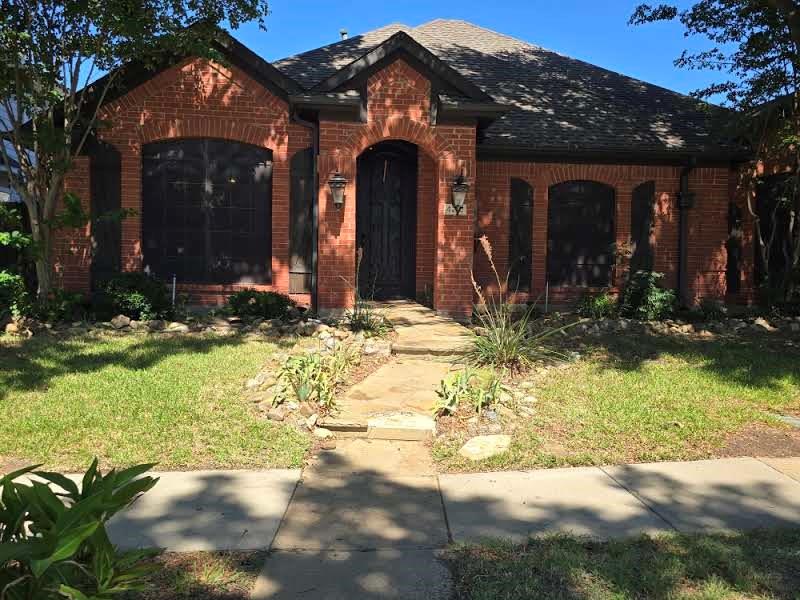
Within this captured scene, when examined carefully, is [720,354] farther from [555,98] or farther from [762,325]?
[555,98]

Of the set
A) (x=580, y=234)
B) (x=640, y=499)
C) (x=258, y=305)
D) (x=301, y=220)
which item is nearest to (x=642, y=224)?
(x=580, y=234)

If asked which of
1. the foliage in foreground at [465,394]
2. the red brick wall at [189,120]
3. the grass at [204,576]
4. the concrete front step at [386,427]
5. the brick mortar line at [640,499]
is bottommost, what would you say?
the grass at [204,576]

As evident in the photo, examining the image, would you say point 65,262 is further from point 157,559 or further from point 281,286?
point 157,559

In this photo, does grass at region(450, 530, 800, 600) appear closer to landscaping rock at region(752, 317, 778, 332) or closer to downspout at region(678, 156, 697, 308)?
landscaping rock at region(752, 317, 778, 332)

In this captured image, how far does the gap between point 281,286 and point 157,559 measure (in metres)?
8.36

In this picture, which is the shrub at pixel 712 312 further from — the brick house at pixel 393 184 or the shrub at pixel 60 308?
the shrub at pixel 60 308

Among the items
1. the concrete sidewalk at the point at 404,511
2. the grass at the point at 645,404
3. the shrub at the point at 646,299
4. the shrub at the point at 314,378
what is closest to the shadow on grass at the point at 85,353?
the shrub at the point at 314,378

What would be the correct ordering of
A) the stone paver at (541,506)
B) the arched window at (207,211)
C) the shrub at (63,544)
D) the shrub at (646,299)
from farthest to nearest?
the arched window at (207,211)
the shrub at (646,299)
the stone paver at (541,506)
the shrub at (63,544)

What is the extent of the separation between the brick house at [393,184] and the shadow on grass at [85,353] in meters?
2.68

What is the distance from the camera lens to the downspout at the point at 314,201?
421 inches

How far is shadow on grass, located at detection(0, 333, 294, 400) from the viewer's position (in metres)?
6.39

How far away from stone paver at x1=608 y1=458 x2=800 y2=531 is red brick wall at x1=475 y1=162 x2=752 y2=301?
26.0ft

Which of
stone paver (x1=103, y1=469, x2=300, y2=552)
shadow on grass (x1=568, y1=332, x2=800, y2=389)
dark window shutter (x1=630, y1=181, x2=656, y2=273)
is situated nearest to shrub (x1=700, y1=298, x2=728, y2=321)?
dark window shutter (x1=630, y1=181, x2=656, y2=273)

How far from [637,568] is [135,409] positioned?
405 centimetres
